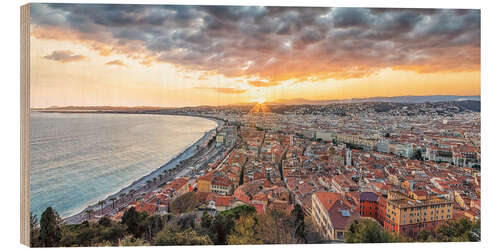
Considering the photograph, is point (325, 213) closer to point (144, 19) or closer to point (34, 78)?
point (144, 19)

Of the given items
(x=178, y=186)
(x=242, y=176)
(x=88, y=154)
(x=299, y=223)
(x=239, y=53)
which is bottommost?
(x=299, y=223)

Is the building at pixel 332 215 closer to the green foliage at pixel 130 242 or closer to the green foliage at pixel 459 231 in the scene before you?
the green foliage at pixel 459 231

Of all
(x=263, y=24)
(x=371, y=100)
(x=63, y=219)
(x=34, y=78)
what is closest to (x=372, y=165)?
(x=371, y=100)

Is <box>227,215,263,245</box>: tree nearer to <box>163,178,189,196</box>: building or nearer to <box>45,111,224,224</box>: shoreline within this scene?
<box>163,178,189,196</box>: building

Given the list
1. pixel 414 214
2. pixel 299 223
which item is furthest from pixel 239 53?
pixel 414 214

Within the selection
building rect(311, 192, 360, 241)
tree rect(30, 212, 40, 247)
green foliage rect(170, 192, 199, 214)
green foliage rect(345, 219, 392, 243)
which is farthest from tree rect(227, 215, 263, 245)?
tree rect(30, 212, 40, 247)

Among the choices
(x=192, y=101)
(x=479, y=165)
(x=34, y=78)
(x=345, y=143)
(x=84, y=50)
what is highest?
(x=84, y=50)

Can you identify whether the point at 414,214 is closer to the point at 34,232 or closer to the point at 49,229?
the point at 49,229
